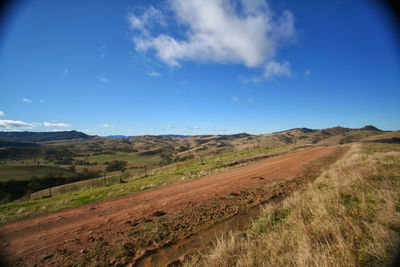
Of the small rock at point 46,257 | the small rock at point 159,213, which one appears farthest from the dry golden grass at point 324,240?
the small rock at point 46,257

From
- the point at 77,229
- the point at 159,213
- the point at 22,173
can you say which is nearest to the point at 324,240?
the point at 159,213

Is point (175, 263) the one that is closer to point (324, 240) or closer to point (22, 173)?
point (324, 240)

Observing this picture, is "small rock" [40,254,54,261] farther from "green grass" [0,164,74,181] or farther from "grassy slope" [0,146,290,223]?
"green grass" [0,164,74,181]

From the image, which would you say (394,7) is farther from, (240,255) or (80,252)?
(80,252)

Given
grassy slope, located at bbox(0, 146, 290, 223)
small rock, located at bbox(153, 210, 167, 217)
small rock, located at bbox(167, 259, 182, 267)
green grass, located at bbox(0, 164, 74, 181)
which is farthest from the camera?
green grass, located at bbox(0, 164, 74, 181)

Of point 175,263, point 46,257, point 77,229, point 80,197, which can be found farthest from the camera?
point 80,197

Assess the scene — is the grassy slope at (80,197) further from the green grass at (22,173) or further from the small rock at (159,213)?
the green grass at (22,173)

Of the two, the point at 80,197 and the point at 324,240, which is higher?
the point at 324,240

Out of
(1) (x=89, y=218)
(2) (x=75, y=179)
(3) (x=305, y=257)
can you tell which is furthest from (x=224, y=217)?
(2) (x=75, y=179)

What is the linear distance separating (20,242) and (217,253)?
23.6 feet

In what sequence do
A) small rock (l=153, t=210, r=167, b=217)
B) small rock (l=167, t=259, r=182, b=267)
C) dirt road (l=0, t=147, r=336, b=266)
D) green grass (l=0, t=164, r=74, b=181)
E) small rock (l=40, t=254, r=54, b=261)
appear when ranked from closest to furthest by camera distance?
small rock (l=167, t=259, r=182, b=267), small rock (l=40, t=254, r=54, b=261), dirt road (l=0, t=147, r=336, b=266), small rock (l=153, t=210, r=167, b=217), green grass (l=0, t=164, r=74, b=181)

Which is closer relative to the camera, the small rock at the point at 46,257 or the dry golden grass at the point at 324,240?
the dry golden grass at the point at 324,240

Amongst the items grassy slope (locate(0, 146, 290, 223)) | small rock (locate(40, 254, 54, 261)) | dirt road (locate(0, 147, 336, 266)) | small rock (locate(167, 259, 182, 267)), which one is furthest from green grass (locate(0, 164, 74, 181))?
small rock (locate(167, 259, 182, 267))

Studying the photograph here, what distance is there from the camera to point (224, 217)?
20.9ft
